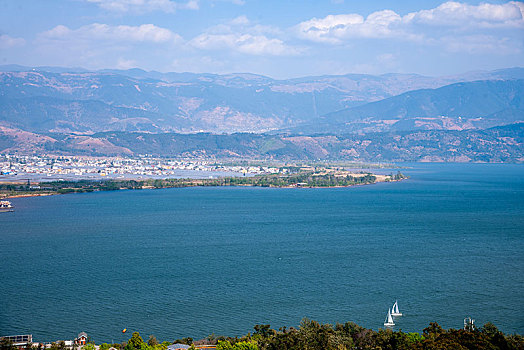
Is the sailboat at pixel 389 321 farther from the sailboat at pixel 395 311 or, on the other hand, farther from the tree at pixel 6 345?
the tree at pixel 6 345

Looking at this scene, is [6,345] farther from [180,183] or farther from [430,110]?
[430,110]

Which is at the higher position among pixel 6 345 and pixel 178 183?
pixel 178 183

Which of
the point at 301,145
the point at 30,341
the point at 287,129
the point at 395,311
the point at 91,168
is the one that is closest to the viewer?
the point at 30,341

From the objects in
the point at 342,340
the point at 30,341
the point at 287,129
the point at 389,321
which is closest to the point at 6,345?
the point at 30,341

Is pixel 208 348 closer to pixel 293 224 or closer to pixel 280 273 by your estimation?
pixel 280 273

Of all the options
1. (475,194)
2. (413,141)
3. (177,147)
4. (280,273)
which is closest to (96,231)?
(280,273)
